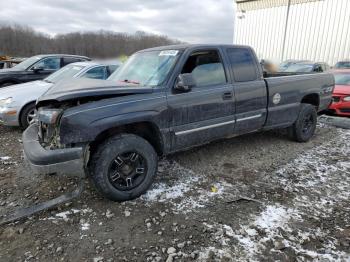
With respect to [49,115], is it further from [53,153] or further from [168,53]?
[168,53]

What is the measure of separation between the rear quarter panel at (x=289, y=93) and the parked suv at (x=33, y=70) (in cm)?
664

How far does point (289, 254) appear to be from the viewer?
2.59 metres

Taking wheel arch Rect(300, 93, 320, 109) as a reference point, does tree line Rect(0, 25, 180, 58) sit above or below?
above

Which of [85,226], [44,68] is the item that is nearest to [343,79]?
[85,226]

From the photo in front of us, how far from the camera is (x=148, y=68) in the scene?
4.04 metres

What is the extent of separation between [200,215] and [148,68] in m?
2.08

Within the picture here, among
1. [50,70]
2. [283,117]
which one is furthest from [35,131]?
[50,70]

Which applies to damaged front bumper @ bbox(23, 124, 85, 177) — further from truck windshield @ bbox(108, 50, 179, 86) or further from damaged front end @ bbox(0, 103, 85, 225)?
truck windshield @ bbox(108, 50, 179, 86)

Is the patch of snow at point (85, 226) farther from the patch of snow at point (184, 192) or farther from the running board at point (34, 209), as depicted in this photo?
the patch of snow at point (184, 192)

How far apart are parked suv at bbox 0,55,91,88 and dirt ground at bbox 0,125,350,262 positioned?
4300mm

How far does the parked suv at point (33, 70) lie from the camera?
324 inches

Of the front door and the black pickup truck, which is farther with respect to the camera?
the front door

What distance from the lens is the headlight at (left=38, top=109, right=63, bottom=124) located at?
9.93ft

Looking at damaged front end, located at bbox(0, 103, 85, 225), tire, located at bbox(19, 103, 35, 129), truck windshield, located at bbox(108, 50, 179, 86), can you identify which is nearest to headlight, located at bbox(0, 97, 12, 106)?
tire, located at bbox(19, 103, 35, 129)
